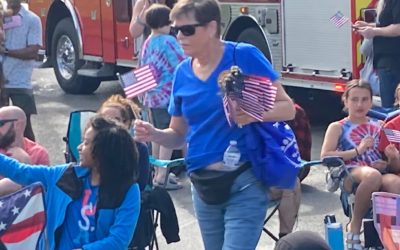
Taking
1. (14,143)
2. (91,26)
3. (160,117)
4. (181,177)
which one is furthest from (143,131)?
(91,26)

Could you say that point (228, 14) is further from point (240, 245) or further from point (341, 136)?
point (240, 245)

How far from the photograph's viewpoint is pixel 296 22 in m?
11.1

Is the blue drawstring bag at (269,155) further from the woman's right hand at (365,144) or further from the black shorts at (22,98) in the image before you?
the black shorts at (22,98)

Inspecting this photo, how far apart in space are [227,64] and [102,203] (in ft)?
2.80

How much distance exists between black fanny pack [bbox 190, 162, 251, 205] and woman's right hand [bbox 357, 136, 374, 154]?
6.47 feet

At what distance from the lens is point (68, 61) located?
15.6 metres

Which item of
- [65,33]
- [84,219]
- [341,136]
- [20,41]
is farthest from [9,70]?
[65,33]

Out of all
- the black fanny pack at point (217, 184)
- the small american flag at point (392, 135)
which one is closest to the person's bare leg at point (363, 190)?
the small american flag at point (392, 135)

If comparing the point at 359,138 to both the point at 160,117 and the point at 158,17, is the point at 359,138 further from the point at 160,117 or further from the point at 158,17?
the point at 160,117

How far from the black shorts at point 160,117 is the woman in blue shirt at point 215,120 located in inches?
160

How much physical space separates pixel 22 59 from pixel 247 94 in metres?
4.46

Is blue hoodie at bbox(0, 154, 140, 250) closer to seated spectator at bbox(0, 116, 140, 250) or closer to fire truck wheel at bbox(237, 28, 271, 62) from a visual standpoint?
seated spectator at bbox(0, 116, 140, 250)

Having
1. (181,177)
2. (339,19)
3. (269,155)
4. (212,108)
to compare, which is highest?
(339,19)

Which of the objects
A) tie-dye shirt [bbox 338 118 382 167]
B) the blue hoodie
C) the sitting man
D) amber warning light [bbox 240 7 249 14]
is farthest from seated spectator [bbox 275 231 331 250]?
amber warning light [bbox 240 7 249 14]
